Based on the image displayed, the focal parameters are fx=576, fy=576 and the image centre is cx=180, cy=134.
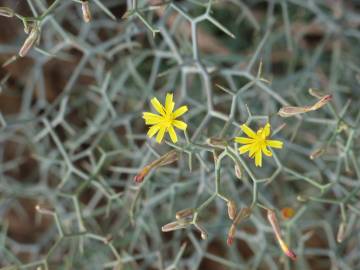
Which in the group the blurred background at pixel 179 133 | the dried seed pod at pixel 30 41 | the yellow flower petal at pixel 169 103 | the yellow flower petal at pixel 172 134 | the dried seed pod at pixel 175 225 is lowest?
the blurred background at pixel 179 133

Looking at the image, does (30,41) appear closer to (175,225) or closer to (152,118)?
(152,118)

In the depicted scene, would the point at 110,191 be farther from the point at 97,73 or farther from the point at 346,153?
the point at 346,153

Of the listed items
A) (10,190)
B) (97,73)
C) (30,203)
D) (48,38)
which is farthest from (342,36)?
(30,203)

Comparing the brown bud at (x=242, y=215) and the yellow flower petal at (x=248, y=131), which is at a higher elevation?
the yellow flower petal at (x=248, y=131)

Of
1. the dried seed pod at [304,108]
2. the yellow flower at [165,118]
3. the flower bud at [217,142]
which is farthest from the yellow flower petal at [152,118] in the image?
the dried seed pod at [304,108]

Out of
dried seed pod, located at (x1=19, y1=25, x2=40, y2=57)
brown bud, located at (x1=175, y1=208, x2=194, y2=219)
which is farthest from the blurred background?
brown bud, located at (x1=175, y1=208, x2=194, y2=219)

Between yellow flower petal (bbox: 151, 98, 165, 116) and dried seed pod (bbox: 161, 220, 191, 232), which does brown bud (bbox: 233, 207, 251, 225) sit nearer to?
dried seed pod (bbox: 161, 220, 191, 232)

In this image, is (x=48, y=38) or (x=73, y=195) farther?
(x=48, y=38)

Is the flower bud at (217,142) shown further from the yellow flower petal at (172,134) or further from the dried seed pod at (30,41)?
the dried seed pod at (30,41)

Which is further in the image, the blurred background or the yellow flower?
the blurred background
